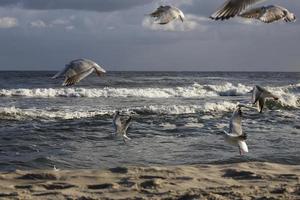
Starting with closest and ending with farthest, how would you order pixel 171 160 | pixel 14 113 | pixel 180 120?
pixel 171 160 < pixel 180 120 < pixel 14 113

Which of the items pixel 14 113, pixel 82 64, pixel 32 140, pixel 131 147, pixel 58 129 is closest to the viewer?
pixel 82 64

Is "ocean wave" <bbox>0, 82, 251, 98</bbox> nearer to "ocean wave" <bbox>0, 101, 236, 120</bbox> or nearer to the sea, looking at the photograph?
"ocean wave" <bbox>0, 101, 236, 120</bbox>

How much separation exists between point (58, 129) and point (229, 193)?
8099 millimetres

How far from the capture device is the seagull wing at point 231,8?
4.09m

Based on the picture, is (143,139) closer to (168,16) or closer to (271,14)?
(168,16)

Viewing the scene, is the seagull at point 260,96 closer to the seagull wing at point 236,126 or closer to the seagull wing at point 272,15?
the seagull wing at point 236,126

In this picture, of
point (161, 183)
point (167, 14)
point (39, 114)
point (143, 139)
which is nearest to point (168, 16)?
point (167, 14)

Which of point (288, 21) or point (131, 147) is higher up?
point (288, 21)

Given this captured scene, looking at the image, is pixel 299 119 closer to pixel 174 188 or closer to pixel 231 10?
pixel 174 188

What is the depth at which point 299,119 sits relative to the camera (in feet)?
56.2

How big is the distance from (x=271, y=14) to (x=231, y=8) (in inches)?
49.1

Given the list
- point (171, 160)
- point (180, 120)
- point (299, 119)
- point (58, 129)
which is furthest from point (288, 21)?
point (299, 119)

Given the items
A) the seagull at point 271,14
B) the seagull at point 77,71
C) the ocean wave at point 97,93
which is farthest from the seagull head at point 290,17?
the ocean wave at point 97,93

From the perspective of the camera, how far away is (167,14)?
18.4 ft
